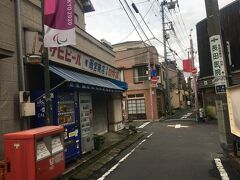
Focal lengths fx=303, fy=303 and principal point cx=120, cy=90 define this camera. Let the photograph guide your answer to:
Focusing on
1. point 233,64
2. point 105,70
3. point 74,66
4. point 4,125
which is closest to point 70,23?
point 4,125

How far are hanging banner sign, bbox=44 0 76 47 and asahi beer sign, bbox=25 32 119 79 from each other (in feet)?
4.51

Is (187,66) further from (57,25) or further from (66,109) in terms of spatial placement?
(57,25)

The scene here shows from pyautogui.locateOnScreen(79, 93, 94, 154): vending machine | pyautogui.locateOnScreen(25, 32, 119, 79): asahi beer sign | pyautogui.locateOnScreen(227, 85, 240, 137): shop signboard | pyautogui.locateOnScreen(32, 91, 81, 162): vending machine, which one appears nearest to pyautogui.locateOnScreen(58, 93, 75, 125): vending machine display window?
pyautogui.locateOnScreen(32, 91, 81, 162): vending machine

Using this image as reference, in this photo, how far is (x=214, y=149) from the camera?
13344 mm

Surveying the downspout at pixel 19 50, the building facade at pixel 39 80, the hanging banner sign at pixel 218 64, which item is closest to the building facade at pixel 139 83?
the building facade at pixel 39 80

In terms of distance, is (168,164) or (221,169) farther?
(168,164)

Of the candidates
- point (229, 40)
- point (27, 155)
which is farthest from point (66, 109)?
point (229, 40)

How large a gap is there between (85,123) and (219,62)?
5870mm

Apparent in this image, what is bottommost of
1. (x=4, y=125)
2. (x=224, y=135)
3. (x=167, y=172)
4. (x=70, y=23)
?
(x=167, y=172)

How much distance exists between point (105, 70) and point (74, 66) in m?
5.74

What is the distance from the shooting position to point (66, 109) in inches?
423

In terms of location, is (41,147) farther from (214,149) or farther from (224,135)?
(214,149)

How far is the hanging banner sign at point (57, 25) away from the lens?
8.24 meters

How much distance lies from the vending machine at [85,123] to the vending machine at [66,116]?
1.58ft
